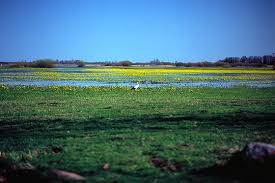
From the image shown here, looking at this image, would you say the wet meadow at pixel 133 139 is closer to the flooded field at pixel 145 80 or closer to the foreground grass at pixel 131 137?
the foreground grass at pixel 131 137

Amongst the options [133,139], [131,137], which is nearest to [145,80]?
[131,137]

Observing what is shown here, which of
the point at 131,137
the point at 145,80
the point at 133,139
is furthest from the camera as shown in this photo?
the point at 145,80

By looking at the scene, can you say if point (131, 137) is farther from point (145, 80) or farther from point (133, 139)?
point (145, 80)

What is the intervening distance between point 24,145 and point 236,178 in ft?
25.7

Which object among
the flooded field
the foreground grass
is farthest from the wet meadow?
the flooded field

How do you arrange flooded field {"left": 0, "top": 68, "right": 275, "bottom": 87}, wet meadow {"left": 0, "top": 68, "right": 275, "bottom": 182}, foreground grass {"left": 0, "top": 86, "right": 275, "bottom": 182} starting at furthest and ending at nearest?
flooded field {"left": 0, "top": 68, "right": 275, "bottom": 87} < foreground grass {"left": 0, "top": 86, "right": 275, "bottom": 182} < wet meadow {"left": 0, "top": 68, "right": 275, "bottom": 182}

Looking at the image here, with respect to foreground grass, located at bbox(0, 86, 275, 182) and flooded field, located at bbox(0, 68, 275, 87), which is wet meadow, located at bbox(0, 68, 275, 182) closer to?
foreground grass, located at bbox(0, 86, 275, 182)

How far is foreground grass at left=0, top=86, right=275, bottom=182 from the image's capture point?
9.84 meters

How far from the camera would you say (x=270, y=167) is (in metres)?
8.62

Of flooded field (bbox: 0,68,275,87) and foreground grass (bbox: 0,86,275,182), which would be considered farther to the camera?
flooded field (bbox: 0,68,275,87)

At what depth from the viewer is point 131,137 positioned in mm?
13391

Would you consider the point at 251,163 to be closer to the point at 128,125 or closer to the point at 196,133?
the point at 196,133

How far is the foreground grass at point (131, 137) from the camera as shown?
387 inches

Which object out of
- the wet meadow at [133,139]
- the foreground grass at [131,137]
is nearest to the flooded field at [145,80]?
the foreground grass at [131,137]
